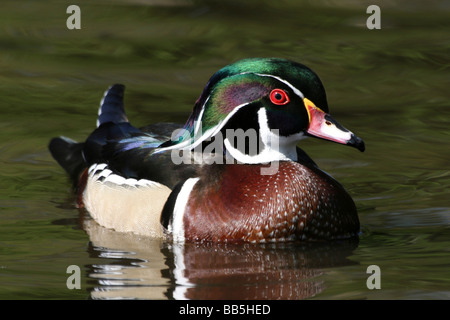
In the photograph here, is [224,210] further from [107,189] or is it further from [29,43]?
[29,43]

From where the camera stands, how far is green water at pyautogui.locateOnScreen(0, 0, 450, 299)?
246 inches

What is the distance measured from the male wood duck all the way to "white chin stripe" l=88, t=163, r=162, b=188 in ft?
0.06

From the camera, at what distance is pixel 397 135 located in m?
9.61

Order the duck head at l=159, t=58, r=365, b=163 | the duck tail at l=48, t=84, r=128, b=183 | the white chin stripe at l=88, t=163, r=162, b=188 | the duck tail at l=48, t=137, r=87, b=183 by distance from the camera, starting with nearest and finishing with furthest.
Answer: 1. the duck head at l=159, t=58, r=365, b=163
2. the white chin stripe at l=88, t=163, r=162, b=188
3. the duck tail at l=48, t=84, r=128, b=183
4. the duck tail at l=48, t=137, r=87, b=183

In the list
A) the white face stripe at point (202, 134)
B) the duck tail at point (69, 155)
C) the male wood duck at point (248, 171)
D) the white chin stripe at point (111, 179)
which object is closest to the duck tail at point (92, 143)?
the duck tail at point (69, 155)

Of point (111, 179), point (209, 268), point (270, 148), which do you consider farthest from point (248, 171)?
point (111, 179)

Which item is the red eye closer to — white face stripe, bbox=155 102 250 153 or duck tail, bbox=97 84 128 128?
white face stripe, bbox=155 102 250 153

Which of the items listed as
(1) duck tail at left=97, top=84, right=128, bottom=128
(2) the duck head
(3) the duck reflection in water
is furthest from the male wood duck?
(1) duck tail at left=97, top=84, right=128, bottom=128

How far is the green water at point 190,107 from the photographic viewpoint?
625 cm
